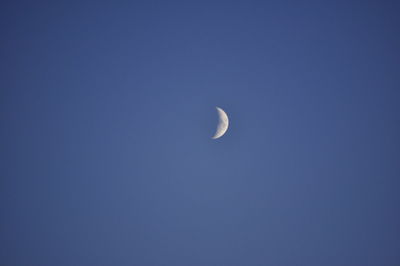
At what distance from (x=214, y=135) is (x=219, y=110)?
672mm

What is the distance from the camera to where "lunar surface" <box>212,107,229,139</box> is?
446cm

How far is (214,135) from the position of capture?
15.0 feet

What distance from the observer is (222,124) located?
14.6 ft

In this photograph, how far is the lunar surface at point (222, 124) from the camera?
176 inches

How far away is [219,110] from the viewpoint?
457cm

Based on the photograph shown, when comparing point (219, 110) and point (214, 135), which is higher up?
point (219, 110)
